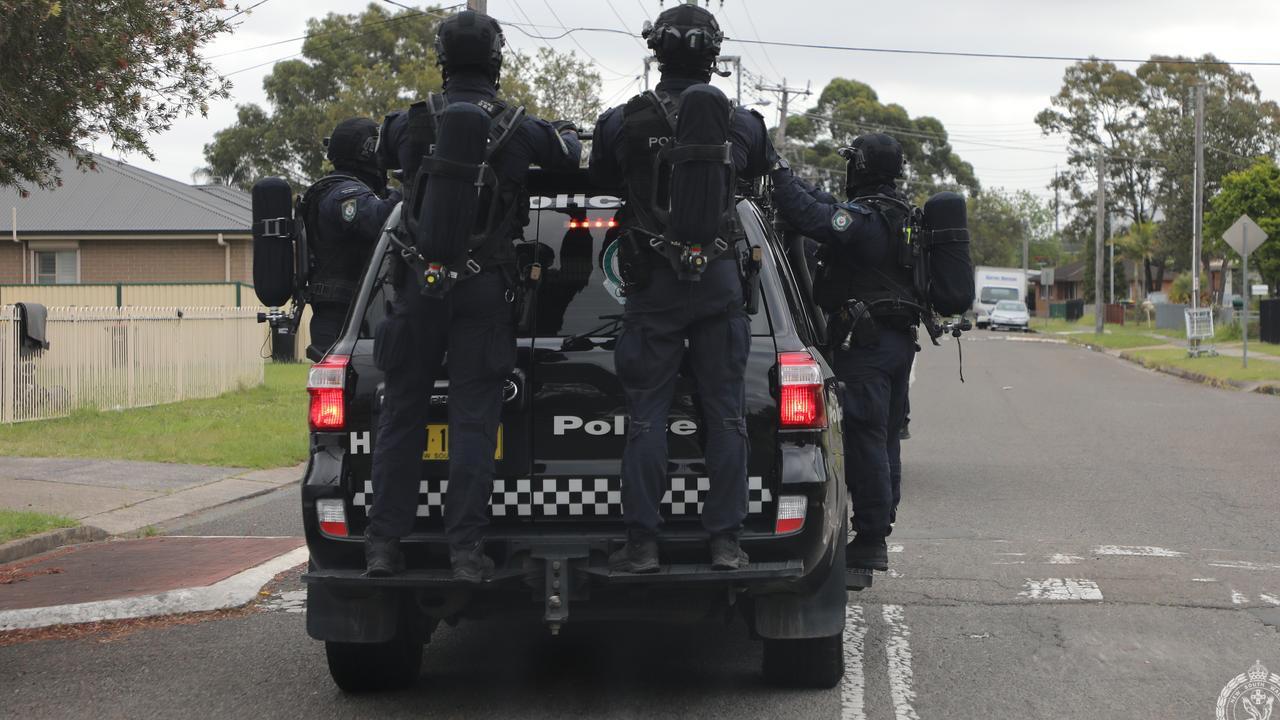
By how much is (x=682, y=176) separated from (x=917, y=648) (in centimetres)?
243

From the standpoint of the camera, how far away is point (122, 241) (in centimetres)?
3153

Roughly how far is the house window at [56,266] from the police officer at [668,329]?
97.8 feet

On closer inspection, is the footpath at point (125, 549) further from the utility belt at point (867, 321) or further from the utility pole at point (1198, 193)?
the utility pole at point (1198, 193)

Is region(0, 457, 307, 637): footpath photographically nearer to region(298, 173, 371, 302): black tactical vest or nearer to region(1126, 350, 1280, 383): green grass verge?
region(298, 173, 371, 302): black tactical vest

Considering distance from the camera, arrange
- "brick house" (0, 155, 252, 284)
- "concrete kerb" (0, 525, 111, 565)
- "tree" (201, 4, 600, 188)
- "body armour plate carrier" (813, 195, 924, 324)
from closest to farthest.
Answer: "body armour plate carrier" (813, 195, 924, 324) < "concrete kerb" (0, 525, 111, 565) < "brick house" (0, 155, 252, 284) < "tree" (201, 4, 600, 188)

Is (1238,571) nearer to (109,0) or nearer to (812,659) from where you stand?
(812,659)

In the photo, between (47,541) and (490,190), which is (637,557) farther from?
(47,541)

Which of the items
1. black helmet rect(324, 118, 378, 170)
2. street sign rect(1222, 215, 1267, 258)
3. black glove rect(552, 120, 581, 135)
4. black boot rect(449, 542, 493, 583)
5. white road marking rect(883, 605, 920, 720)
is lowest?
white road marking rect(883, 605, 920, 720)

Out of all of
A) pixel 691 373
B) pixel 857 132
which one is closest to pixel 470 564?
pixel 691 373

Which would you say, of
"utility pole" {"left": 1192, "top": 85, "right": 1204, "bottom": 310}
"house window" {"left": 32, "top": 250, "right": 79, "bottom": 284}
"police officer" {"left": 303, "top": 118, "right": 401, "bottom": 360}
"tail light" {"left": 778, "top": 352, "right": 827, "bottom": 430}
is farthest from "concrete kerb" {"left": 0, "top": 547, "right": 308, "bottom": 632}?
"utility pole" {"left": 1192, "top": 85, "right": 1204, "bottom": 310}

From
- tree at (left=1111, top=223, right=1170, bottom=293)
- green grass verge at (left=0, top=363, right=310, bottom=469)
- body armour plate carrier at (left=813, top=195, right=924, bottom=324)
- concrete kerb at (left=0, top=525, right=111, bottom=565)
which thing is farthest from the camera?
tree at (left=1111, top=223, right=1170, bottom=293)

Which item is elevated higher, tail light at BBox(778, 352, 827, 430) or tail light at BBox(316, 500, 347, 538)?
tail light at BBox(778, 352, 827, 430)

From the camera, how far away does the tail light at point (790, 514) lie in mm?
4613

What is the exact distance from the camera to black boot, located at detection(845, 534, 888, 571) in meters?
6.15
